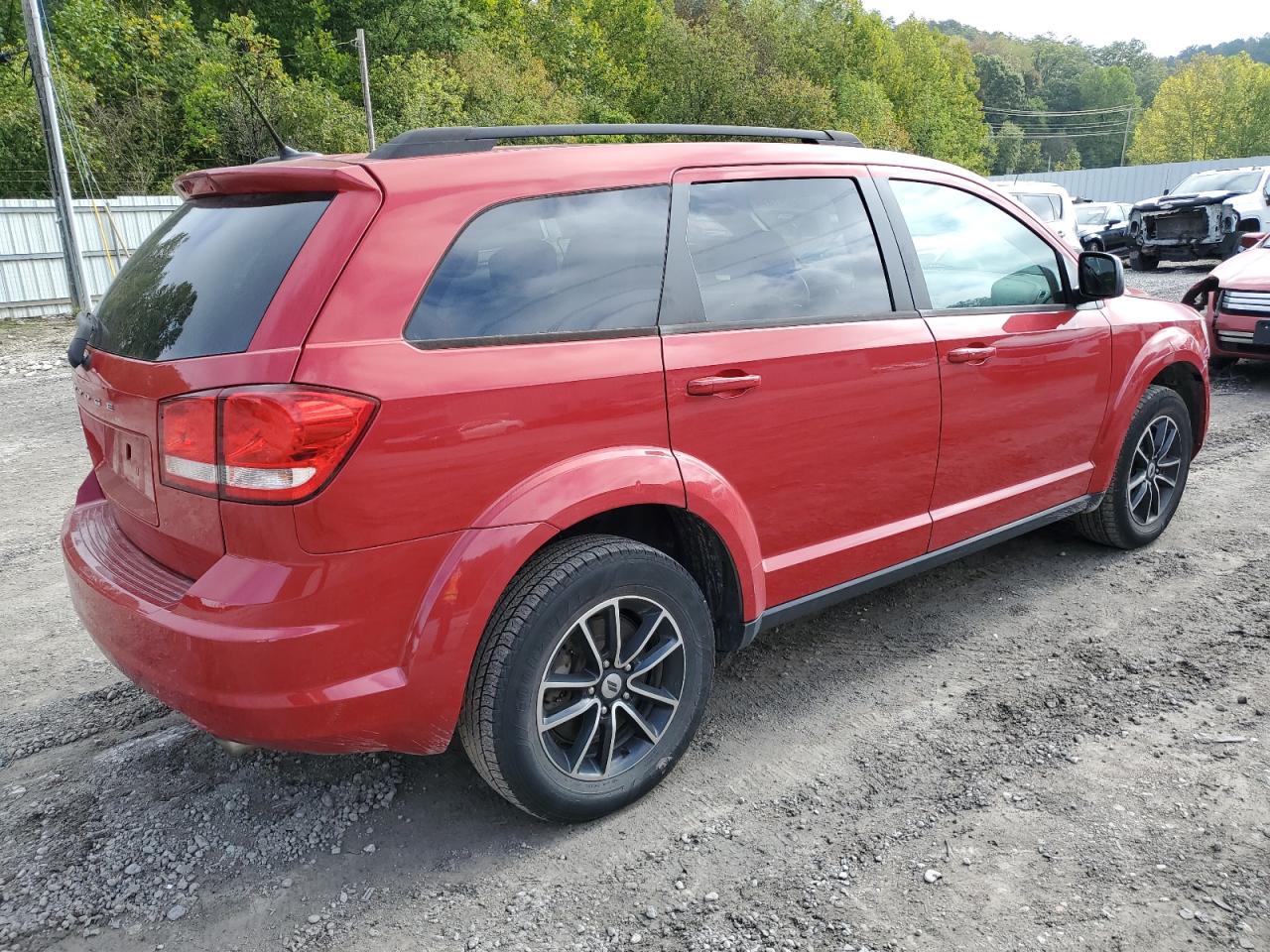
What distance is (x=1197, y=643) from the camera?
3.66m

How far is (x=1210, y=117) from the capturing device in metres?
75.9

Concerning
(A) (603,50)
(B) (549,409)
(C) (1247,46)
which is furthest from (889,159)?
(C) (1247,46)

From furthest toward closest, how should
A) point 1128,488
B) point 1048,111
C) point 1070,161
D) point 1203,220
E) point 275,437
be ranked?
1. point 1048,111
2. point 1070,161
3. point 1203,220
4. point 1128,488
5. point 275,437

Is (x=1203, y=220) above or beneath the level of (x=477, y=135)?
beneath

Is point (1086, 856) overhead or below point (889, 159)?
below

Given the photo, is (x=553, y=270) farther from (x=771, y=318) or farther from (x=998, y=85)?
(x=998, y=85)

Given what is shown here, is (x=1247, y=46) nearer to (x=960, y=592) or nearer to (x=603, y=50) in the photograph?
(x=603, y=50)

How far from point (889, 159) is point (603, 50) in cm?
5551

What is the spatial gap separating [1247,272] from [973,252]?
21.5ft

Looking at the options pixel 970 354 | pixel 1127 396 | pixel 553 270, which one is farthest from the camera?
pixel 1127 396

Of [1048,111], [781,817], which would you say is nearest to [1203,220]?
[781,817]

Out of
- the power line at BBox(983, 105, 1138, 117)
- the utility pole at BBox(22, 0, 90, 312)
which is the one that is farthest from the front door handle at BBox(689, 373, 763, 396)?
the power line at BBox(983, 105, 1138, 117)

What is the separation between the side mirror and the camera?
→ 12.9 ft

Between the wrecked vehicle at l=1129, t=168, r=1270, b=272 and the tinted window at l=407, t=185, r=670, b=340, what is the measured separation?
18545 mm
